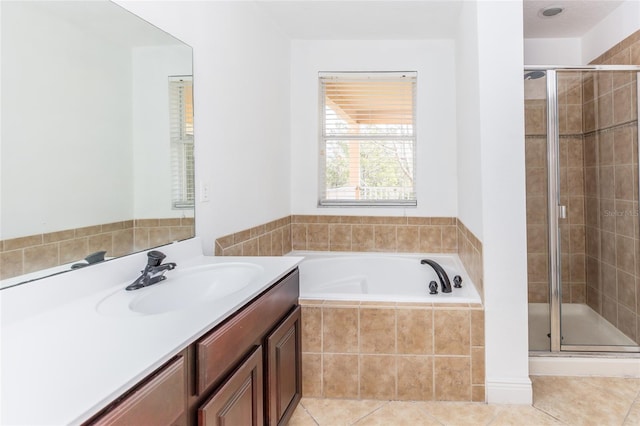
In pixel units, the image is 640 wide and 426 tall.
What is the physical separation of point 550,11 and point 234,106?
7.96 feet

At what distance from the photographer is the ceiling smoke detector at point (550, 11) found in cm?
251

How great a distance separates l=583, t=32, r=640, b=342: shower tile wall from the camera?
2.21 m

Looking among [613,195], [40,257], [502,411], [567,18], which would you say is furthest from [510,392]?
[567,18]

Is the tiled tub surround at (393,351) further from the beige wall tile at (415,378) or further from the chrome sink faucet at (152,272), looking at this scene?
the chrome sink faucet at (152,272)

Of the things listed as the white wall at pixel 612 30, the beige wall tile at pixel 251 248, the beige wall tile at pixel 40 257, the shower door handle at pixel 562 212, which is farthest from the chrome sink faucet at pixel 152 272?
the white wall at pixel 612 30

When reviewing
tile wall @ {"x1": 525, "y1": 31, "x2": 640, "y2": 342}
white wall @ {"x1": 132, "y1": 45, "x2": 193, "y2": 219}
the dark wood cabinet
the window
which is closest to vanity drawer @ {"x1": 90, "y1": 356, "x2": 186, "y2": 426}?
the dark wood cabinet

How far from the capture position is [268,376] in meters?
1.33

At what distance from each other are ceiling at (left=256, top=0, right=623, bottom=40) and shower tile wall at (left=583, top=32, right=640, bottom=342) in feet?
1.46

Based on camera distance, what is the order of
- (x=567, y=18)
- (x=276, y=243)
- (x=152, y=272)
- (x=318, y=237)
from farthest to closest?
1. (x=318, y=237)
2. (x=276, y=243)
3. (x=567, y=18)
4. (x=152, y=272)

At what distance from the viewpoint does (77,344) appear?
0.74 m

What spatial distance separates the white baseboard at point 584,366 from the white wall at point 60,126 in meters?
2.41

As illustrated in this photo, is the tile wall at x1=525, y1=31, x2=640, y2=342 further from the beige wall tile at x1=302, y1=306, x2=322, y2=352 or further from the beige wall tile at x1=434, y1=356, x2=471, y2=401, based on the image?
the beige wall tile at x1=302, y1=306, x2=322, y2=352

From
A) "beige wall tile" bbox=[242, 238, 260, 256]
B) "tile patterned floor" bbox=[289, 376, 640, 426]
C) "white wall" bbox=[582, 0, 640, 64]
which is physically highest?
"white wall" bbox=[582, 0, 640, 64]

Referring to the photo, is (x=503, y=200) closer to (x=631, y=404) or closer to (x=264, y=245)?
(x=631, y=404)
